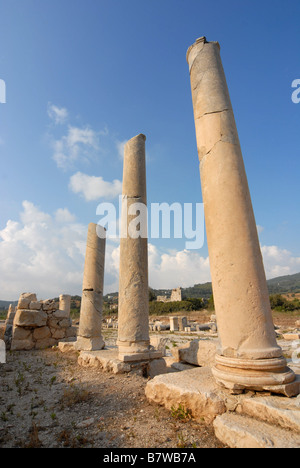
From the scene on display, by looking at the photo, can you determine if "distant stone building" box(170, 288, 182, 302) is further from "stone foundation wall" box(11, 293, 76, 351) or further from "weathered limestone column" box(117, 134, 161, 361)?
"weathered limestone column" box(117, 134, 161, 361)

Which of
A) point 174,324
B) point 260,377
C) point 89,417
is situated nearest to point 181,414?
point 260,377

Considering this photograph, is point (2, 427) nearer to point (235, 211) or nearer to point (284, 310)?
point (235, 211)

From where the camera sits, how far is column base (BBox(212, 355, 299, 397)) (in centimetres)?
351

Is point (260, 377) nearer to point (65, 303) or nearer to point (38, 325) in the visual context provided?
point (38, 325)

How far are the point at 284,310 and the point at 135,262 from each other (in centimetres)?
3420

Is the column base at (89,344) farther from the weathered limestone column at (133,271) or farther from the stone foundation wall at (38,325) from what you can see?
the weathered limestone column at (133,271)

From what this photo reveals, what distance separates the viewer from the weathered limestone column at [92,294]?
1003 centimetres

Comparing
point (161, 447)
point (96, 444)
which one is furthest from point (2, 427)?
point (161, 447)

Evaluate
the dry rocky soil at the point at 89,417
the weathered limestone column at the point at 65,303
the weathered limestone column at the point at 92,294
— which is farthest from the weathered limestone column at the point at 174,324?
the dry rocky soil at the point at 89,417

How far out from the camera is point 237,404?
3424mm

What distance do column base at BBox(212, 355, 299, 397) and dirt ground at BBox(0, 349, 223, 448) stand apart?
27.6 inches

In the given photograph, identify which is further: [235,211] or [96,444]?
[235,211]

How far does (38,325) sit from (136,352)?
7.05 meters

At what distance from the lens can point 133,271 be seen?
7.59m
